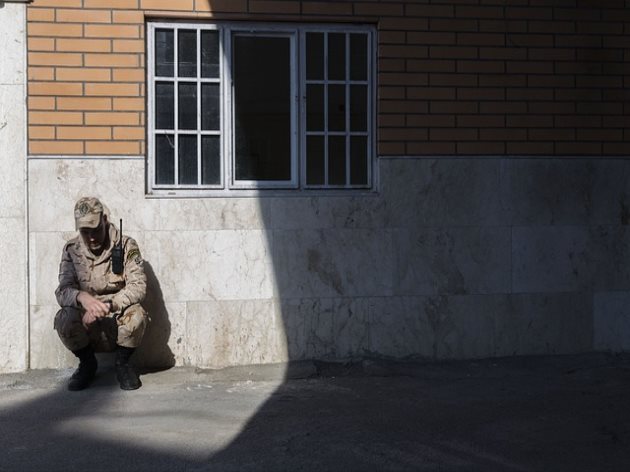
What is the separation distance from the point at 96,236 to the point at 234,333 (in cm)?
142

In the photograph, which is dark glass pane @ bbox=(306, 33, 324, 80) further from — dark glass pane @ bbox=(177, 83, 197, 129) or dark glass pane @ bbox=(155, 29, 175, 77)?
dark glass pane @ bbox=(155, 29, 175, 77)

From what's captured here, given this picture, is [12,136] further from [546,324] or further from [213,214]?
[546,324]

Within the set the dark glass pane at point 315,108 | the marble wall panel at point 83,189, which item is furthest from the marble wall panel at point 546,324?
the marble wall panel at point 83,189

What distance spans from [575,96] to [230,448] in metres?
4.39

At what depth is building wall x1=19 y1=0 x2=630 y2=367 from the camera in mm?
7035

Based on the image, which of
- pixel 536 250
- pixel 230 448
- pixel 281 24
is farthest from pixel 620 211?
pixel 230 448

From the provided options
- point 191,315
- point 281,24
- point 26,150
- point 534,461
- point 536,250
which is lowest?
point 534,461

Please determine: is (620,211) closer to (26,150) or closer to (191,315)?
(191,315)

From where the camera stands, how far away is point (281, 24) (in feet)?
24.0

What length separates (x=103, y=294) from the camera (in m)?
6.70

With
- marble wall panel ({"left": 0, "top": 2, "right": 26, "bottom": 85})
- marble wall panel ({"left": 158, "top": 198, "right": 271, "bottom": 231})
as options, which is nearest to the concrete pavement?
marble wall panel ({"left": 158, "top": 198, "right": 271, "bottom": 231})

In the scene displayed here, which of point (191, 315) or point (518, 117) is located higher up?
point (518, 117)

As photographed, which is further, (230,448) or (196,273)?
(196,273)

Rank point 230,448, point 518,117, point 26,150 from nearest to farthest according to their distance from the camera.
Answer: point 230,448 → point 26,150 → point 518,117
